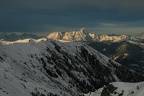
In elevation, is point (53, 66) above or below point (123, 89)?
below

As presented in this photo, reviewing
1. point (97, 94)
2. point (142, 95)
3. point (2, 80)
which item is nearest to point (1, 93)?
point (2, 80)

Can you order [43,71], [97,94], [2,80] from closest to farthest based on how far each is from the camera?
[97,94]
[2,80]
[43,71]

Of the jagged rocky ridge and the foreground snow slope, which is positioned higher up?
the foreground snow slope

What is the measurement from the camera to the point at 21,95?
68.6m

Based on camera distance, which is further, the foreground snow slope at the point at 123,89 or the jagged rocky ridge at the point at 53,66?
the jagged rocky ridge at the point at 53,66

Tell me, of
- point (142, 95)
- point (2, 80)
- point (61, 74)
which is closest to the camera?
point (142, 95)

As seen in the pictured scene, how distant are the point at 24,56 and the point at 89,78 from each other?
53.4m

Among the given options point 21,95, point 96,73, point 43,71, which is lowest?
point 96,73

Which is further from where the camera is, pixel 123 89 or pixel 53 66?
pixel 53 66

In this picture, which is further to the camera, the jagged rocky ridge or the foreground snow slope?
the jagged rocky ridge

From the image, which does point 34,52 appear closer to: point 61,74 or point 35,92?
point 61,74

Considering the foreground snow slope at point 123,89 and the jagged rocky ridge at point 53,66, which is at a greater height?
the foreground snow slope at point 123,89

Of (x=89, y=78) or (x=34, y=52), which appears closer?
(x=34, y=52)

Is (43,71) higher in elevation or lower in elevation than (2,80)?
lower
